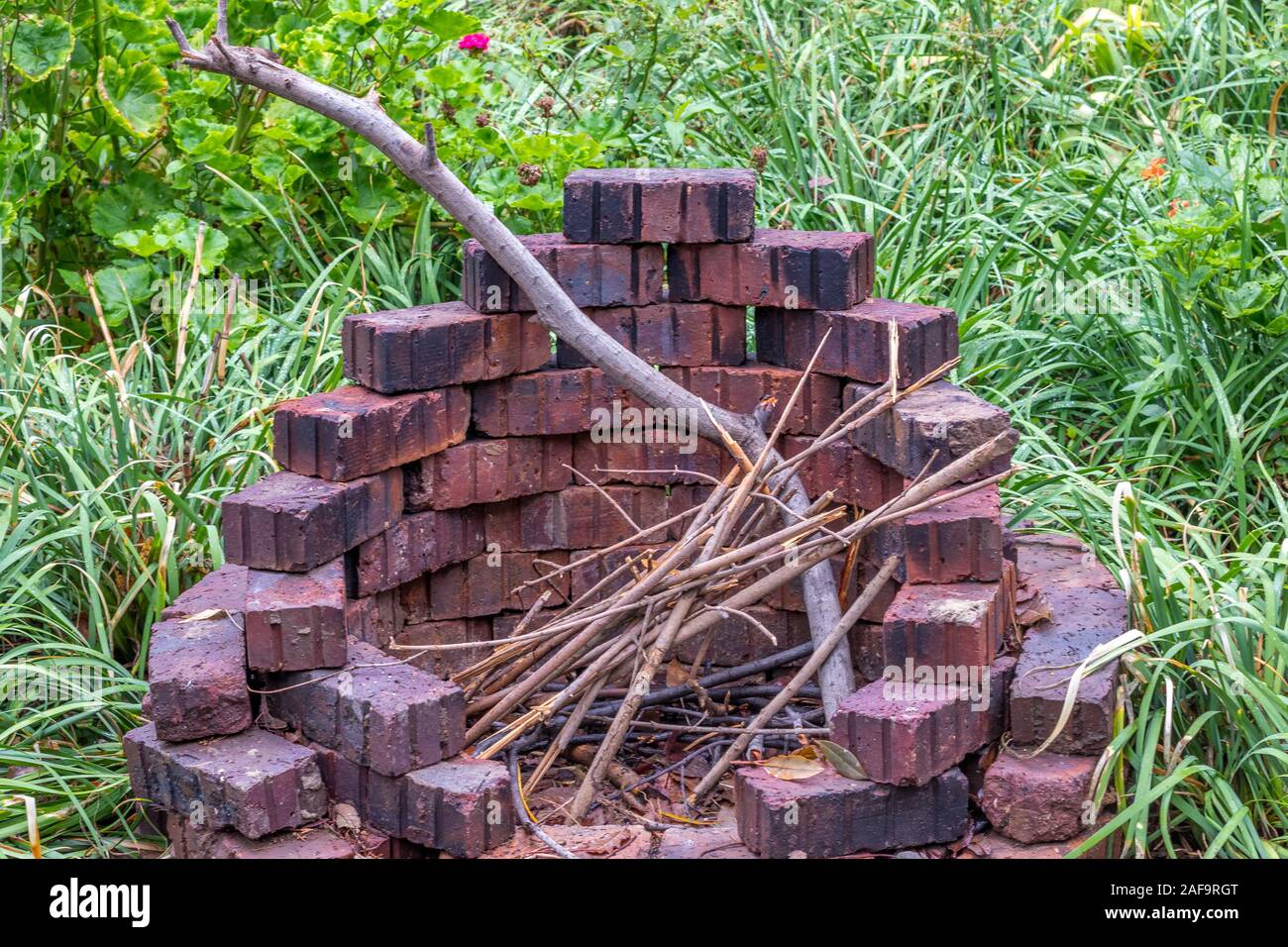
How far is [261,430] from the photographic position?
486 cm

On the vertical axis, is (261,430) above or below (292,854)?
above

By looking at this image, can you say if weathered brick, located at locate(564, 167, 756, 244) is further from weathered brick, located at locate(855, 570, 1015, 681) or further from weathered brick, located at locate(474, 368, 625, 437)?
weathered brick, located at locate(855, 570, 1015, 681)

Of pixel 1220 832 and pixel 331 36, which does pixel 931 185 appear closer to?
pixel 331 36

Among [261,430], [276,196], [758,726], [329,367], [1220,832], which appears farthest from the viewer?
[276,196]

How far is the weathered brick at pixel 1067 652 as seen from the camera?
3512mm

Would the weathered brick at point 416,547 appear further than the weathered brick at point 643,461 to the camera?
No

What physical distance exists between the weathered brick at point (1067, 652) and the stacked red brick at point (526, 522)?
0.17 feet

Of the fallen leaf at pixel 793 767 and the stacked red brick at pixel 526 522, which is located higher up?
the stacked red brick at pixel 526 522

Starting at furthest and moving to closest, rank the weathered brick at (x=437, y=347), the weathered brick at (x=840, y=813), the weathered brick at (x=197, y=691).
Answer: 1. the weathered brick at (x=437, y=347)
2. the weathered brick at (x=197, y=691)
3. the weathered brick at (x=840, y=813)

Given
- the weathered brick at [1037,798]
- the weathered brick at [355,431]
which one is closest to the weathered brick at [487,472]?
the weathered brick at [355,431]

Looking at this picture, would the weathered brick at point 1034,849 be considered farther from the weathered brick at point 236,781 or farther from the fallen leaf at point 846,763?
the weathered brick at point 236,781

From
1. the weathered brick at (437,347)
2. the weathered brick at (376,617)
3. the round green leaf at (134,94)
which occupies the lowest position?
the weathered brick at (376,617)

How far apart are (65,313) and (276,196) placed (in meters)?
1.02
